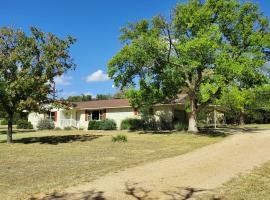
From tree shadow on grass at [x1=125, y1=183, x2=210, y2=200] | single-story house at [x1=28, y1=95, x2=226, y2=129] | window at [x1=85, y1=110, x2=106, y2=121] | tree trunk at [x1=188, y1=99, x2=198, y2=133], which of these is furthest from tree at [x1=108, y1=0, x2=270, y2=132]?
tree shadow on grass at [x1=125, y1=183, x2=210, y2=200]

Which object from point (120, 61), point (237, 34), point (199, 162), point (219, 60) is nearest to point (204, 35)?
point (219, 60)

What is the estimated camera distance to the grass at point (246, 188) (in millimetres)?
8969

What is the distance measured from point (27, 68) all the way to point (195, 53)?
11963 millimetres

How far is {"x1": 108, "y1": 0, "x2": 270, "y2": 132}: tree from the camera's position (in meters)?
28.7

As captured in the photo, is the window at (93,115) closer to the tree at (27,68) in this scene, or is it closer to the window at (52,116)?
the window at (52,116)

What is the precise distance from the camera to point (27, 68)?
24.0 m

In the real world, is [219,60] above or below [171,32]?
below

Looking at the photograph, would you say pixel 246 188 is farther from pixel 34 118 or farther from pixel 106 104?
pixel 34 118

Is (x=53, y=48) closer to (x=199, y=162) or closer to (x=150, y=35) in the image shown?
(x=150, y=35)

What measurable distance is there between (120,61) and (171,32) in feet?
15.2

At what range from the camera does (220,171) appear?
12375mm

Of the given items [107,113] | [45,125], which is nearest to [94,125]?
[107,113]

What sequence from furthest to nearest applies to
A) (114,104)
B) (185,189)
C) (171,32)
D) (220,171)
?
(114,104), (171,32), (220,171), (185,189)

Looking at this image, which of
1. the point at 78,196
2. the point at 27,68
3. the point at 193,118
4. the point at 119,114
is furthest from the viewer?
the point at 119,114
